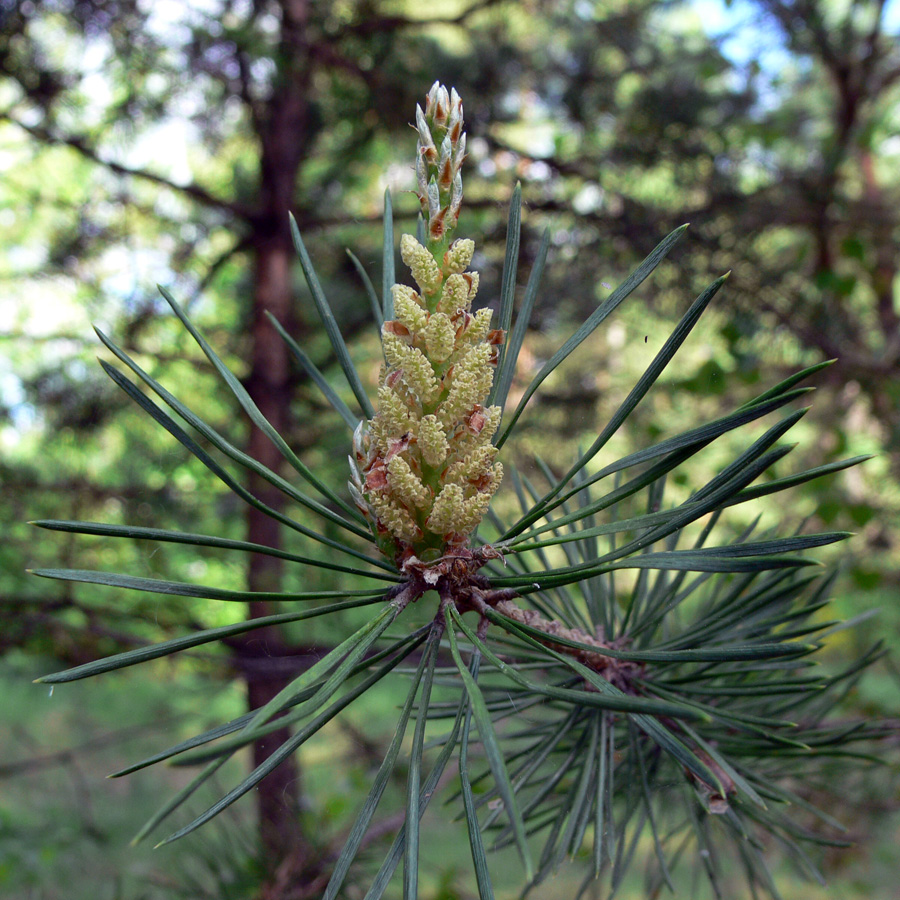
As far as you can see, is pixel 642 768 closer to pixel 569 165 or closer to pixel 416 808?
pixel 416 808

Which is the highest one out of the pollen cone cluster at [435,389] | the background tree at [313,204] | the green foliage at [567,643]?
the background tree at [313,204]

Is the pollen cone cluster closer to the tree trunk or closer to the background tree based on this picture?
the background tree

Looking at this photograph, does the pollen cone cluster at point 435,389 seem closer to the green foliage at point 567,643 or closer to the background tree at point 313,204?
the green foliage at point 567,643

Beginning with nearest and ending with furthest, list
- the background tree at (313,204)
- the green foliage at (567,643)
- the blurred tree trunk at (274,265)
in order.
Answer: the green foliage at (567,643), the background tree at (313,204), the blurred tree trunk at (274,265)

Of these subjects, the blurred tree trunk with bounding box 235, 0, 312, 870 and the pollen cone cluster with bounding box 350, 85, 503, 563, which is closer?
the pollen cone cluster with bounding box 350, 85, 503, 563

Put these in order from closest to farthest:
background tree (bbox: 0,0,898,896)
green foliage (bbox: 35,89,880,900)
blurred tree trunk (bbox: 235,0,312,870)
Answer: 1. green foliage (bbox: 35,89,880,900)
2. background tree (bbox: 0,0,898,896)
3. blurred tree trunk (bbox: 235,0,312,870)

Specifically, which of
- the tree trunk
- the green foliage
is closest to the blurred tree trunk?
the tree trunk

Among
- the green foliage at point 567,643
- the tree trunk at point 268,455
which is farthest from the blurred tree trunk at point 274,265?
the green foliage at point 567,643

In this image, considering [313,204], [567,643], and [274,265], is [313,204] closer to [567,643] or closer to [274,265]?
[274,265]
